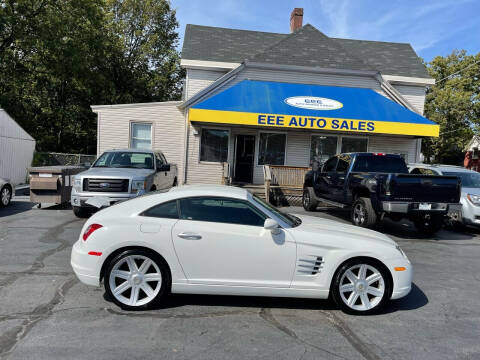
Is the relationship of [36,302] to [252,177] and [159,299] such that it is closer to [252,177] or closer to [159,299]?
[159,299]

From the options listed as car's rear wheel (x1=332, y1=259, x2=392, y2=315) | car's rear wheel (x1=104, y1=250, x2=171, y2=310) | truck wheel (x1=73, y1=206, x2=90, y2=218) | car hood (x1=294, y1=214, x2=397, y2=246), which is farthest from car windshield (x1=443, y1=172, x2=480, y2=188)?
truck wheel (x1=73, y1=206, x2=90, y2=218)

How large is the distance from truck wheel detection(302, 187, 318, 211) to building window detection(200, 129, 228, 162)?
15.5 ft

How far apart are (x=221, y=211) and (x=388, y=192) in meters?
5.11

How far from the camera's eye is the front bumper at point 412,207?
788 cm

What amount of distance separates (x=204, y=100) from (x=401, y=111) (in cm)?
791

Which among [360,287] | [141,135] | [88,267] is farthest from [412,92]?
[88,267]

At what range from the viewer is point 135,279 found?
404 centimetres

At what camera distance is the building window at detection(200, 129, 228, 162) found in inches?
615

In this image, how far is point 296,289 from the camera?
161 inches

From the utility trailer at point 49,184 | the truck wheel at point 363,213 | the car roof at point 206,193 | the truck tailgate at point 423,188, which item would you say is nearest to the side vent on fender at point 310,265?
the car roof at point 206,193

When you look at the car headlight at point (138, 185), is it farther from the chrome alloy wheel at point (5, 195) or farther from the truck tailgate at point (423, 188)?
the truck tailgate at point (423, 188)

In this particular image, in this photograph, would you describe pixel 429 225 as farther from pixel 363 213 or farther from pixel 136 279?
pixel 136 279

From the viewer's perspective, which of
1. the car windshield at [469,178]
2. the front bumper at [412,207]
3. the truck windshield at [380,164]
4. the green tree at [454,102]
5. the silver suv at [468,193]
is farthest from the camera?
the green tree at [454,102]

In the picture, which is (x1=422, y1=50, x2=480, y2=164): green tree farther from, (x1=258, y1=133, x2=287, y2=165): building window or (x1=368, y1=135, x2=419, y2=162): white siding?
(x1=258, y1=133, x2=287, y2=165): building window
